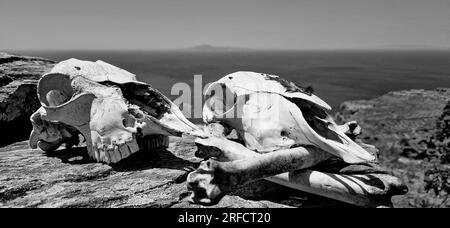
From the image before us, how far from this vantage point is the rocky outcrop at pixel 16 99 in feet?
20.9

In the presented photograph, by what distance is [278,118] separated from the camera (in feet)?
14.4

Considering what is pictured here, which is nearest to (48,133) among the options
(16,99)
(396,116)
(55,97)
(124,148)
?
(55,97)

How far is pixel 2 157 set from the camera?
5.39m

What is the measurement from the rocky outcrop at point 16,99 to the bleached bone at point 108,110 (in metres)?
1.50

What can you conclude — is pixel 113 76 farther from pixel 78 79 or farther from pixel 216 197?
pixel 216 197

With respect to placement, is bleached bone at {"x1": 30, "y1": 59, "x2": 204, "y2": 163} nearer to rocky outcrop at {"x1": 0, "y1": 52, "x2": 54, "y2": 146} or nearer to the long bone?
the long bone

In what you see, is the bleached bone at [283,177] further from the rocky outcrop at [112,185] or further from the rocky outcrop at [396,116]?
the rocky outcrop at [396,116]

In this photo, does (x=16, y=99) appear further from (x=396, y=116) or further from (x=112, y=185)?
(x=396, y=116)

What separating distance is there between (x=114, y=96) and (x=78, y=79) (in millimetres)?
612

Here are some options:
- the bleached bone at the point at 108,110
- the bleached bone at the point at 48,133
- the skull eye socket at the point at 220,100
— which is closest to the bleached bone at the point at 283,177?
the bleached bone at the point at 108,110

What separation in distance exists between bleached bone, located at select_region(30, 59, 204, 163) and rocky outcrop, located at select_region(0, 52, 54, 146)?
59.2 inches

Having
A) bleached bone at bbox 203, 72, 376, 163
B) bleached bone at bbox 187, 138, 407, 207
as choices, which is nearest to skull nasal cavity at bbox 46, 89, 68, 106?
bleached bone at bbox 203, 72, 376, 163

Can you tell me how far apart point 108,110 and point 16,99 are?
2.90m

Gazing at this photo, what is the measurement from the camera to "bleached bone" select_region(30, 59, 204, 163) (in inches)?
180
